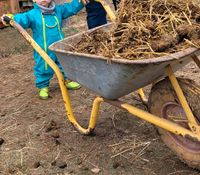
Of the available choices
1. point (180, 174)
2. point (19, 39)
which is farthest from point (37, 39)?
point (19, 39)

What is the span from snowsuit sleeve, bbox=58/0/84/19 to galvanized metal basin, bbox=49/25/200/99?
124 cm

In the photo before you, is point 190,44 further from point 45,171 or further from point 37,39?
point 37,39

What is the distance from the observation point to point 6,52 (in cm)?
668

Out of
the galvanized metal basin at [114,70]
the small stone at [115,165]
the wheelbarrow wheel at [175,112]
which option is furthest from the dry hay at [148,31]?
the small stone at [115,165]

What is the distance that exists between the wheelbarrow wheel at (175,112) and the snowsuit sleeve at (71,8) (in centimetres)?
171

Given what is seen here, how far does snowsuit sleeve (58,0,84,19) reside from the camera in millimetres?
4609

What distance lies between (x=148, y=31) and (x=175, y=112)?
0.61 meters

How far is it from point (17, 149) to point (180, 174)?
4.61 feet

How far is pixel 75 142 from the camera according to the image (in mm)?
3811

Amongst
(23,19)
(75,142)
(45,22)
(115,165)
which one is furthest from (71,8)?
(115,165)

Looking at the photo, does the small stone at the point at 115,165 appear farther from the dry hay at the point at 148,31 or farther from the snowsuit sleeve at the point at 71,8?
the snowsuit sleeve at the point at 71,8

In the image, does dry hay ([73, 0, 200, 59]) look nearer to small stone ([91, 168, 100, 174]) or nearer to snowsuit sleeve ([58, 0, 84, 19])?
small stone ([91, 168, 100, 174])

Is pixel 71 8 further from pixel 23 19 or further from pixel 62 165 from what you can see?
pixel 62 165

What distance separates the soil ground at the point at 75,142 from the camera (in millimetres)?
3400
